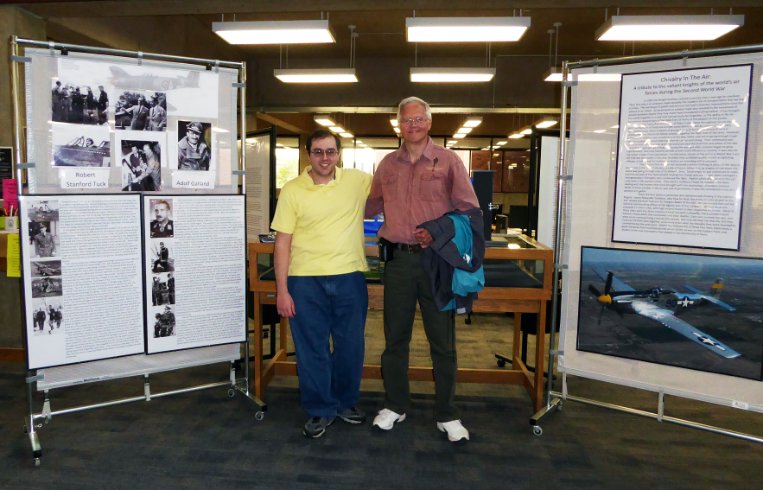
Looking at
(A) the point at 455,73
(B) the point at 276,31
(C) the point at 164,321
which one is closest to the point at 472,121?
(A) the point at 455,73

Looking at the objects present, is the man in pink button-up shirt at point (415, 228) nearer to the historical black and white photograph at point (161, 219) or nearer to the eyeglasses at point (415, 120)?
the eyeglasses at point (415, 120)

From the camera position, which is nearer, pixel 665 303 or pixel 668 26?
pixel 665 303

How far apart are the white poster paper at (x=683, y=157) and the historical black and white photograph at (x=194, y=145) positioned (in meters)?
2.24

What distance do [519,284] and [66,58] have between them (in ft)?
8.91

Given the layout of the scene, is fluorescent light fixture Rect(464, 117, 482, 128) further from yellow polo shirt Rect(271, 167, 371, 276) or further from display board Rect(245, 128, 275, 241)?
yellow polo shirt Rect(271, 167, 371, 276)

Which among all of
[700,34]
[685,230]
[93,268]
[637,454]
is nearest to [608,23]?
[700,34]

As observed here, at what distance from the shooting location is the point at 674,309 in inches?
102

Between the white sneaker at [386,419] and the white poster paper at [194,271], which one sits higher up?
the white poster paper at [194,271]

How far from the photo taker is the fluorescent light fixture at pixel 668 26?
4707 mm

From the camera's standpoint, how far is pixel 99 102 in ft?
8.78

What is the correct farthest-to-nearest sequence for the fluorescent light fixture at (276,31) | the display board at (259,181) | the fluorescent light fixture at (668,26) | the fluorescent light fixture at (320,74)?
the fluorescent light fixture at (320,74)
the fluorescent light fixture at (276,31)
the fluorescent light fixture at (668,26)
the display board at (259,181)

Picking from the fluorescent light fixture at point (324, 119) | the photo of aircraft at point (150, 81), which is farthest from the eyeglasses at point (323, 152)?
the fluorescent light fixture at point (324, 119)

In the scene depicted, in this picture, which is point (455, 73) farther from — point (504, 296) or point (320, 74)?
point (504, 296)

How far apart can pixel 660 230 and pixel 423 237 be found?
118cm
